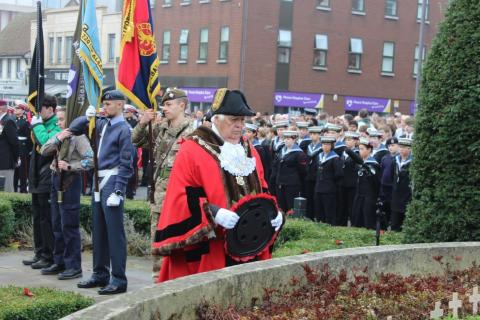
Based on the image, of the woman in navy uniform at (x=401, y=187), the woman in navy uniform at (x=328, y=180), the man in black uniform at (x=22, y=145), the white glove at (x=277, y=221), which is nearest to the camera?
the white glove at (x=277, y=221)

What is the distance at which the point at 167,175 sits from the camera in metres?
8.27

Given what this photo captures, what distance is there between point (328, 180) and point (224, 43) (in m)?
29.0

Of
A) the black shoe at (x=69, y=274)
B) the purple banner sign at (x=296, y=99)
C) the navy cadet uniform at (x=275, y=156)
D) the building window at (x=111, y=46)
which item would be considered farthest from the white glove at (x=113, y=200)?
the building window at (x=111, y=46)

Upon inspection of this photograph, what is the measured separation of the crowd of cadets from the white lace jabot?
22.6 ft

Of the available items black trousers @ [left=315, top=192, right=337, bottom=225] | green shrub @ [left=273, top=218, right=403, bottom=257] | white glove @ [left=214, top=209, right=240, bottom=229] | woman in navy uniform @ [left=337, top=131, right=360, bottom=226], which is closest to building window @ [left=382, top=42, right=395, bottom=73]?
woman in navy uniform @ [left=337, top=131, right=360, bottom=226]

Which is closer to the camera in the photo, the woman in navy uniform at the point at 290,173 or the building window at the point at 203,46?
the woman in navy uniform at the point at 290,173

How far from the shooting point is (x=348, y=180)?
14992 millimetres

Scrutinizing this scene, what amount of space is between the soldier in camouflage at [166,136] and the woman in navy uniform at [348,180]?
6814 mm

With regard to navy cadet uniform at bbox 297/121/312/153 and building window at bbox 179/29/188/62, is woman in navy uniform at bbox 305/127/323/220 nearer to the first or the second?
navy cadet uniform at bbox 297/121/312/153

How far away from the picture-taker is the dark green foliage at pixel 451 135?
763 cm

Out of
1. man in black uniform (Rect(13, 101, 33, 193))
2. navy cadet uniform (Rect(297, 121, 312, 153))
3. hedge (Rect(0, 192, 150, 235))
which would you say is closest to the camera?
hedge (Rect(0, 192, 150, 235))

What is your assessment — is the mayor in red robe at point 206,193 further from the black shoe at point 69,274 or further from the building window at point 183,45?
the building window at point 183,45

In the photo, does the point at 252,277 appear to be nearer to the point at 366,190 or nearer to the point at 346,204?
the point at 366,190

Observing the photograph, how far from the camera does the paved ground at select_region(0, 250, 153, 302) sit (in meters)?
9.01
